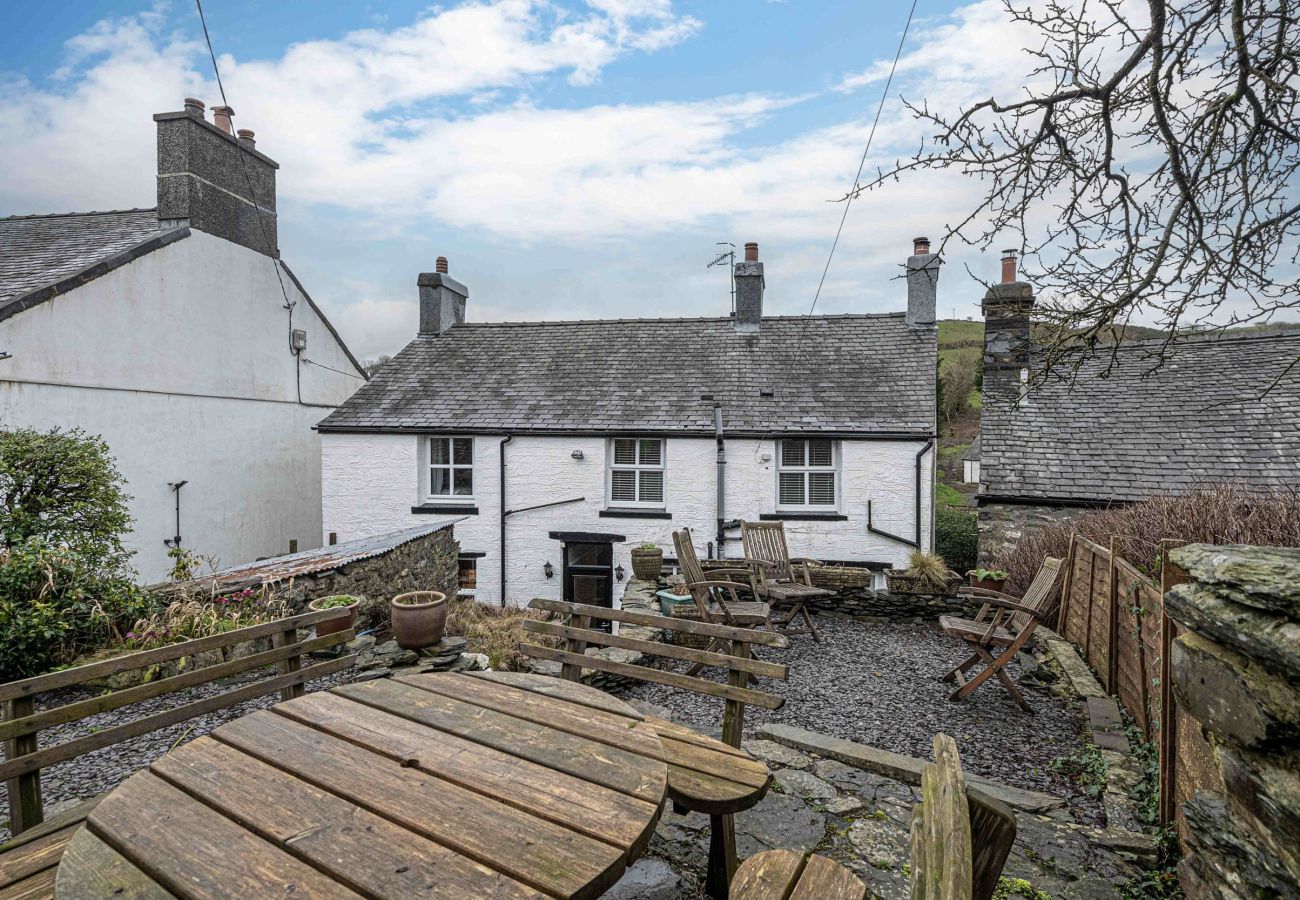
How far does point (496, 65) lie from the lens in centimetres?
711

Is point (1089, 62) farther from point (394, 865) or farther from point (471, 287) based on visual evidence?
point (471, 287)

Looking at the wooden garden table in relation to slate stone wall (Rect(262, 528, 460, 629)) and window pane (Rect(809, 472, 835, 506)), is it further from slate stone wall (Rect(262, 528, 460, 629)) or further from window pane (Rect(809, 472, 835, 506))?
window pane (Rect(809, 472, 835, 506))

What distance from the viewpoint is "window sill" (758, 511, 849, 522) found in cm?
1167

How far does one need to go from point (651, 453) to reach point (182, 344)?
8914 mm

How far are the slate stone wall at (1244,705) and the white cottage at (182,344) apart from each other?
12.5 m

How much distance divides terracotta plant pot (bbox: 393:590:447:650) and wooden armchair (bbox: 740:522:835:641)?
154 inches

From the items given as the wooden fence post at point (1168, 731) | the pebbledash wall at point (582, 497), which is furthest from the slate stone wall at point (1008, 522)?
the wooden fence post at point (1168, 731)

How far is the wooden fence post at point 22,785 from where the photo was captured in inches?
98.6

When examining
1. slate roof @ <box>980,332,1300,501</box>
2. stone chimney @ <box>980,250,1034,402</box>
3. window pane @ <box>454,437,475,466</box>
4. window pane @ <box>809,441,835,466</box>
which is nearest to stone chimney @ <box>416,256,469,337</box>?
window pane @ <box>454,437,475,466</box>

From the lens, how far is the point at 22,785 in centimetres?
252

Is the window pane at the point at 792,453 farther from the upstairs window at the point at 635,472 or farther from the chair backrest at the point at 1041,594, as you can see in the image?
the chair backrest at the point at 1041,594

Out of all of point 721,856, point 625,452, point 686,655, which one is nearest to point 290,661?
point 686,655

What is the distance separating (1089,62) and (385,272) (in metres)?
14.7

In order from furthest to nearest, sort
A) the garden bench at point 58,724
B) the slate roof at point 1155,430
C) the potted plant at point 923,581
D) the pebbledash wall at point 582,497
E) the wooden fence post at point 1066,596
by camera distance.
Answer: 1. the pebbledash wall at point 582,497
2. the slate roof at point 1155,430
3. the potted plant at point 923,581
4. the wooden fence post at point 1066,596
5. the garden bench at point 58,724
